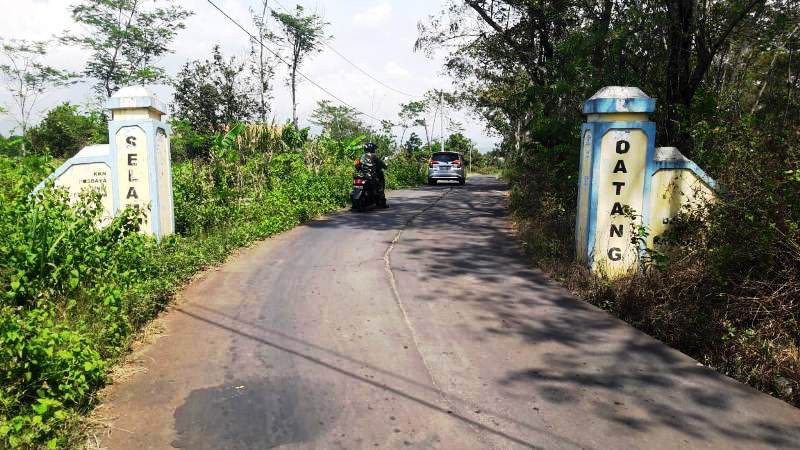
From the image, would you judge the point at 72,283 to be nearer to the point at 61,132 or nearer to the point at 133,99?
the point at 133,99

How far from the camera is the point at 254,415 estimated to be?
3.58 m

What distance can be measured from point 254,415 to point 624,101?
513cm

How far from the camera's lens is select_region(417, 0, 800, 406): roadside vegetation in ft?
14.4

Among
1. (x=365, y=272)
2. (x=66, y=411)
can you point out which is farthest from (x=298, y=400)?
(x=365, y=272)

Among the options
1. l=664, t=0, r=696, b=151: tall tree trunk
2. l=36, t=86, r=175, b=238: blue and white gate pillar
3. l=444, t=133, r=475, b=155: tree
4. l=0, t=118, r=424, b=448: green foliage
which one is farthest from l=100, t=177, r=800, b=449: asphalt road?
l=444, t=133, r=475, b=155: tree

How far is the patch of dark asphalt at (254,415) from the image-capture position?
3.29m

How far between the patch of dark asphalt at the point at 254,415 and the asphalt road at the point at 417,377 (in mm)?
12

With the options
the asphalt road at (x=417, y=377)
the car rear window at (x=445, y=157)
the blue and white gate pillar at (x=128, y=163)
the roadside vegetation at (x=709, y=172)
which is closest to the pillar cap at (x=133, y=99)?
the blue and white gate pillar at (x=128, y=163)

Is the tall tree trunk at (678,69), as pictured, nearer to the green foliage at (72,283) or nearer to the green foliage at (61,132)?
the green foliage at (72,283)

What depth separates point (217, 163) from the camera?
1177 centimetres

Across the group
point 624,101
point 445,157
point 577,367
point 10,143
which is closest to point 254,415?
point 577,367

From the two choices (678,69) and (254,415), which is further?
(678,69)

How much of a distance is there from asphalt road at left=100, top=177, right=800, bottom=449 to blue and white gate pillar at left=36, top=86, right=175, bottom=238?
5.25 feet

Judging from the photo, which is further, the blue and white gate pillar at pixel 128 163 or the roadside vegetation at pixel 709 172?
the blue and white gate pillar at pixel 128 163
